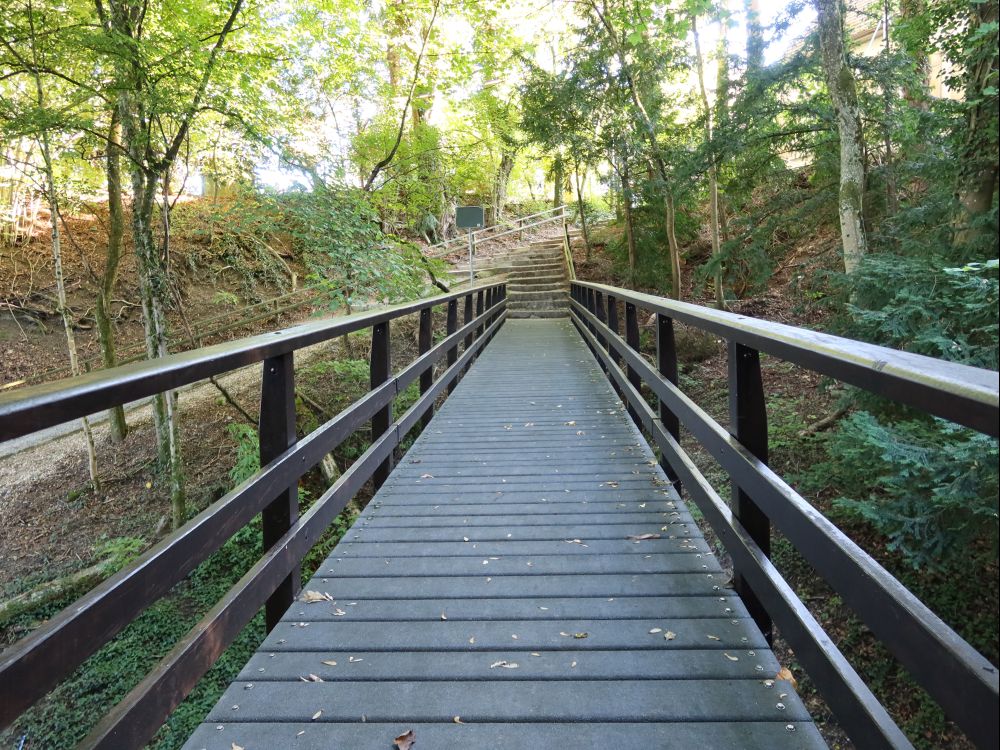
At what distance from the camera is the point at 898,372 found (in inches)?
41.9

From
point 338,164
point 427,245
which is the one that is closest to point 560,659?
point 338,164

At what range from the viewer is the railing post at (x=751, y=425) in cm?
188

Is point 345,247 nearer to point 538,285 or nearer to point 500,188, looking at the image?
point 538,285

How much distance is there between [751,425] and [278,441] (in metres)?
1.69

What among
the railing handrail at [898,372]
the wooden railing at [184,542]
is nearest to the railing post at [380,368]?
the wooden railing at [184,542]

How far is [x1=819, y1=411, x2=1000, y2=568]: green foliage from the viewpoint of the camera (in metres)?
2.82

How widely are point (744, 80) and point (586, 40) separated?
17.7ft

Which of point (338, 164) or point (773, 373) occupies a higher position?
point (338, 164)

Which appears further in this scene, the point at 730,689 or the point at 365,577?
the point at 365,577

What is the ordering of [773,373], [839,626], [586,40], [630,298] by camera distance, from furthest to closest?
1. [586,40]
2. [773,373]
3. [839,626]
4. [630,298]

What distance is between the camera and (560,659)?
5.92 feet

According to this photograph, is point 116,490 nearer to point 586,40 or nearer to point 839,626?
point 839,626

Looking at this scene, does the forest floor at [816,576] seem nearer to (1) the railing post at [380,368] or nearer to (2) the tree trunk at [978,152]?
(2) the tree trunk at [978,152]

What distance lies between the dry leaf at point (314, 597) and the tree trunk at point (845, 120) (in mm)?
5951
